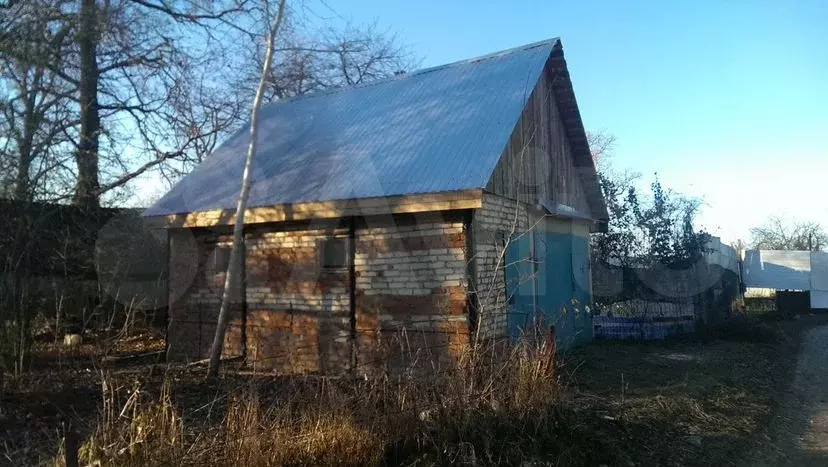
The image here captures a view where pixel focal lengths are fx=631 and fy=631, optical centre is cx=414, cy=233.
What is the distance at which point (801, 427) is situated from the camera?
7484 millimetres

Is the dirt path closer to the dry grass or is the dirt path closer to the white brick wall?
the dry grass

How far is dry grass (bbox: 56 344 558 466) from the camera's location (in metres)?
4.53

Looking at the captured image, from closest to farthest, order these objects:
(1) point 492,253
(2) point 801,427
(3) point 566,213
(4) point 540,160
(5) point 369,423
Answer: (5) point 369,423 < (2) point 801,427 < (1) point 492,253 < (4) point 540,160 < (3) point 566,213

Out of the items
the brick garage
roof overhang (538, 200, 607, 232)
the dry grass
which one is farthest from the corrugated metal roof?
the dry grass

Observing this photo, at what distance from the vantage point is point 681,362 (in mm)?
11344

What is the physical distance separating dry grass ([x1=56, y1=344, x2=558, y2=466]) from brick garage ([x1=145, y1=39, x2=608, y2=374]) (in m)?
1.99

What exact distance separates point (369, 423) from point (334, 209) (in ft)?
16.7

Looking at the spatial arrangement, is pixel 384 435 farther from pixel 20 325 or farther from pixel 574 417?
pixel 20 325

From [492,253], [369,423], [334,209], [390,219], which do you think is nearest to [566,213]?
[492,253]

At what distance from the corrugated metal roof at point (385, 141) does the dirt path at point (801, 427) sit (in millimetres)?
4554

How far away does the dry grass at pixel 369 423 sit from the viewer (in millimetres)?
4527

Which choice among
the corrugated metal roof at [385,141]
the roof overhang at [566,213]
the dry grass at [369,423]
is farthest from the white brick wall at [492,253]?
the dry grass at [369,423]

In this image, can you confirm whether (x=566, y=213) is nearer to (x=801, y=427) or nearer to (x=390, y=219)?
(x=390, y=219)

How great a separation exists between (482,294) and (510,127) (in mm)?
2673
